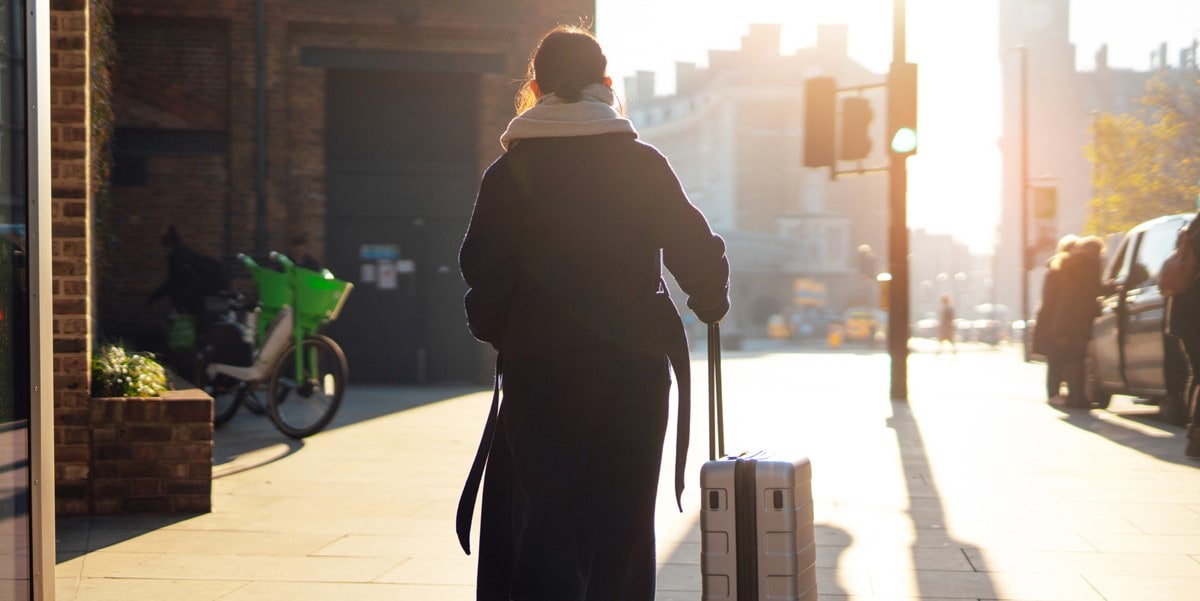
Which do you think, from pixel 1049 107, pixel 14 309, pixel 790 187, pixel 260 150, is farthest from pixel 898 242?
pixel 1049 107

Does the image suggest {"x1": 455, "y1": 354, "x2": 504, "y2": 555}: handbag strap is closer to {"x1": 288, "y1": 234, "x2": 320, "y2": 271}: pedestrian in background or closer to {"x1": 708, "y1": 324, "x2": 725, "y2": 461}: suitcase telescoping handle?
{"x1": 708, "y1": 324, "x2": 725, "y2": 461}: suitcase telescoping handle

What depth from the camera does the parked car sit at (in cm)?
1123

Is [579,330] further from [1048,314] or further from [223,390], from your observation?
[1048,314]

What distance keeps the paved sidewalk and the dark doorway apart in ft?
16.3

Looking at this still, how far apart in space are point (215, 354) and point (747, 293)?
2314 inches

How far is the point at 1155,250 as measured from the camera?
39.5ft

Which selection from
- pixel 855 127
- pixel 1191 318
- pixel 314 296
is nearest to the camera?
pixel 1191 318

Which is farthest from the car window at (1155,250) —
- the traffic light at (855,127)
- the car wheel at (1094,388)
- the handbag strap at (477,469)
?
the handbag strap at (477,469)

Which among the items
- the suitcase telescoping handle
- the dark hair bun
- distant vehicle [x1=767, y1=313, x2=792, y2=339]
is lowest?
distant vehicle [x1=767, y1=313, x2=792, y2=339]

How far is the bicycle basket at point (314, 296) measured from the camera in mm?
10070

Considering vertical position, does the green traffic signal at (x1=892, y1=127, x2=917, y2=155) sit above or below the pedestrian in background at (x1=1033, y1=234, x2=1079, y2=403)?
above

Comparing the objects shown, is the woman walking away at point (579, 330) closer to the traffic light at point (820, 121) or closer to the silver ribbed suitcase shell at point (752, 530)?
the silver ribbed suitcase shell at point (752, 530)

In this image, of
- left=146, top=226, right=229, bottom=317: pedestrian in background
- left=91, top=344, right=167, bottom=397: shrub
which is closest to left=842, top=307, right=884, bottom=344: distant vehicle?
left=146, top=226, right=229, bottom=317: pedestrian in background

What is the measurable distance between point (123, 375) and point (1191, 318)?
644 centimetres
